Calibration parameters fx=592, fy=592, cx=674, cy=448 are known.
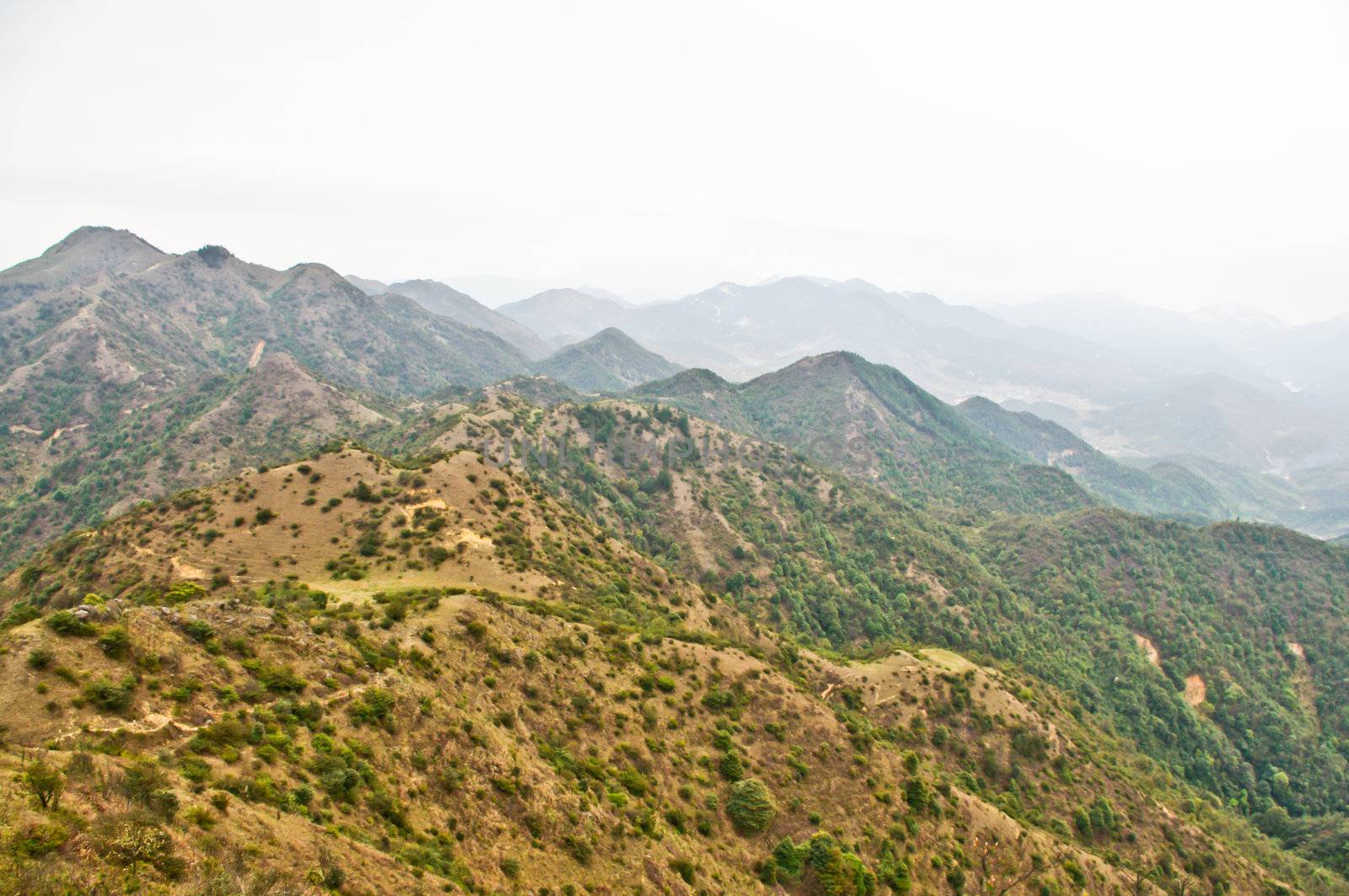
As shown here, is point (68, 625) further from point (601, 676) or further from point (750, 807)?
point (750, 807)

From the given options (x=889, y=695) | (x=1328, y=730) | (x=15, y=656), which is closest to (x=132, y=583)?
(x=15, y=656)

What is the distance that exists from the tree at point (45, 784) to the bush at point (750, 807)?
3820 cm

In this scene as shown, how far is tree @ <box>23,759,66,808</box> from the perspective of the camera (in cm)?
1739

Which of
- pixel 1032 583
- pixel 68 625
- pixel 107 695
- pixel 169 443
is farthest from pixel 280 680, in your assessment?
pixel 1032 583

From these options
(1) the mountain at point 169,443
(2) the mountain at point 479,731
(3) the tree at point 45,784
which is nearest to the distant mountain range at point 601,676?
(3) the tree at point 45,784

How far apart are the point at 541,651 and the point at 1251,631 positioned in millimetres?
182788

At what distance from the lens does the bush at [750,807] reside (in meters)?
43.2

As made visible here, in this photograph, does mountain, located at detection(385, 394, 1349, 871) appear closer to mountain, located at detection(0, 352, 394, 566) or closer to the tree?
mountain, located at detection(0, 352, 394, 566)

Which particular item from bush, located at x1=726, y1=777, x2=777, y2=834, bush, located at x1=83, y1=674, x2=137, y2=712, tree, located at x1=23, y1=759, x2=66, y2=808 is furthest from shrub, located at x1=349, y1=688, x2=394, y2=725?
bush, located at x1=726, y1=777, x2=777, y2=834

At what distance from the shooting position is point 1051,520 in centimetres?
18562

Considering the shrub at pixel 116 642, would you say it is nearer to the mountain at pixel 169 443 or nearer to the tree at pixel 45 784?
the tree at pixel 45 784

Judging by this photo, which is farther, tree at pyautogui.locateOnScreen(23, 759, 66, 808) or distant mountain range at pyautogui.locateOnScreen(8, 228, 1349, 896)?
distant mountain range at pyautogui.locateOnScreen(8, 228, 1349, 896)

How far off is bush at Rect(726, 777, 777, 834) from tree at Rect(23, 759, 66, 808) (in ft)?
125

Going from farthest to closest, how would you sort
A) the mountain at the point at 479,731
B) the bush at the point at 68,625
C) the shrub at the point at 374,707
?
the shrub at the point at 374,707 → the bush at the point at 68,625 → the mountain at the point at 479,731
